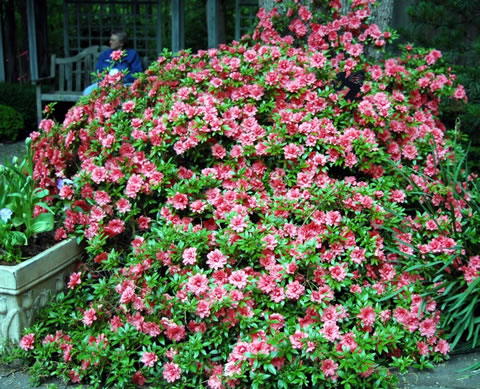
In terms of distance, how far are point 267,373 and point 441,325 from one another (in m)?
0.92

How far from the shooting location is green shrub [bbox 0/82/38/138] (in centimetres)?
870

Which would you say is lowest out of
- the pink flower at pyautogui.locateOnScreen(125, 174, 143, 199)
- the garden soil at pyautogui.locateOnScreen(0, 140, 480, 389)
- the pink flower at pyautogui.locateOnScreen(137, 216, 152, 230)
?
the garden soil at pyautogui.locateOnScreen(0, 140, 480, 389)

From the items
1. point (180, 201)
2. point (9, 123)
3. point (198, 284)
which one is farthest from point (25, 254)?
point (9, 123)

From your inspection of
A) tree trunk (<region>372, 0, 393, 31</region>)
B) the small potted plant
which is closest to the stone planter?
the small potted plant

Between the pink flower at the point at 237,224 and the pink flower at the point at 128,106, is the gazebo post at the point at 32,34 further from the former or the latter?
the pink flower at the point at 237,224

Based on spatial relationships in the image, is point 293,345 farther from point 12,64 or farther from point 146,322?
point 12,64

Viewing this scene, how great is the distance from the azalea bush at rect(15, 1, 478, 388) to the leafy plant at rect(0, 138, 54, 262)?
0.15 metres

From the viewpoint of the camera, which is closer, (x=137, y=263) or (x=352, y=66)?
(x=137, y=263)

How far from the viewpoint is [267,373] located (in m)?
2.59

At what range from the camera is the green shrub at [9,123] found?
793 cm

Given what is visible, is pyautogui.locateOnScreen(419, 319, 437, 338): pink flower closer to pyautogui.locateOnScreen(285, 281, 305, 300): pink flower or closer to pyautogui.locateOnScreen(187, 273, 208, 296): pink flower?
pyautogui.locateOnScreen(285, 281, 305, 300): pink flower

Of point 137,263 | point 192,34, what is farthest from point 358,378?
point 192,34

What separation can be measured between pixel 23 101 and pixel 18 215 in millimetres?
6119

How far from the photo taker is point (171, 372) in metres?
2.59
